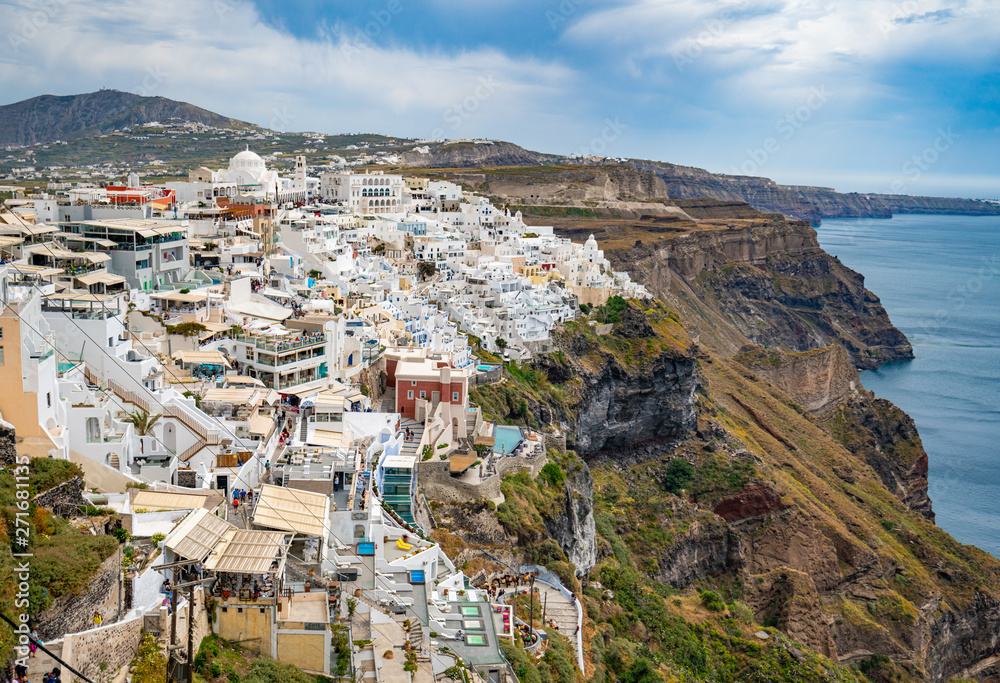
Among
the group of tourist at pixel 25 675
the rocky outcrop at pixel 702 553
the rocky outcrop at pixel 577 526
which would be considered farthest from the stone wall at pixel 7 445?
the rocky outcrop at pixel 702 553

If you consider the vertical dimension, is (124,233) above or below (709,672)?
above

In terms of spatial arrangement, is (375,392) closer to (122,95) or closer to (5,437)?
(5,437)

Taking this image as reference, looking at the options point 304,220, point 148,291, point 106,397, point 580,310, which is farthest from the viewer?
point 580,310

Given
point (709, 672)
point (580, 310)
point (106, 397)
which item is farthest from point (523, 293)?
point (106, 397)

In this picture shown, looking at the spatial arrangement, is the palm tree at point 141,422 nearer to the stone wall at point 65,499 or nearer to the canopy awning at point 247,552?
the stone wall at point 65,499

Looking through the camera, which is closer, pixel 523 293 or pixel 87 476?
pixel 87 476

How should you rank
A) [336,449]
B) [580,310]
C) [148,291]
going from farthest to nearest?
[580,310]
[148,291]
[336,449]

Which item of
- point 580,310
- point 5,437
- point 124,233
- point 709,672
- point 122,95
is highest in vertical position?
point 122,95

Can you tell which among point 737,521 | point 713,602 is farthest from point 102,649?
point 737,521
